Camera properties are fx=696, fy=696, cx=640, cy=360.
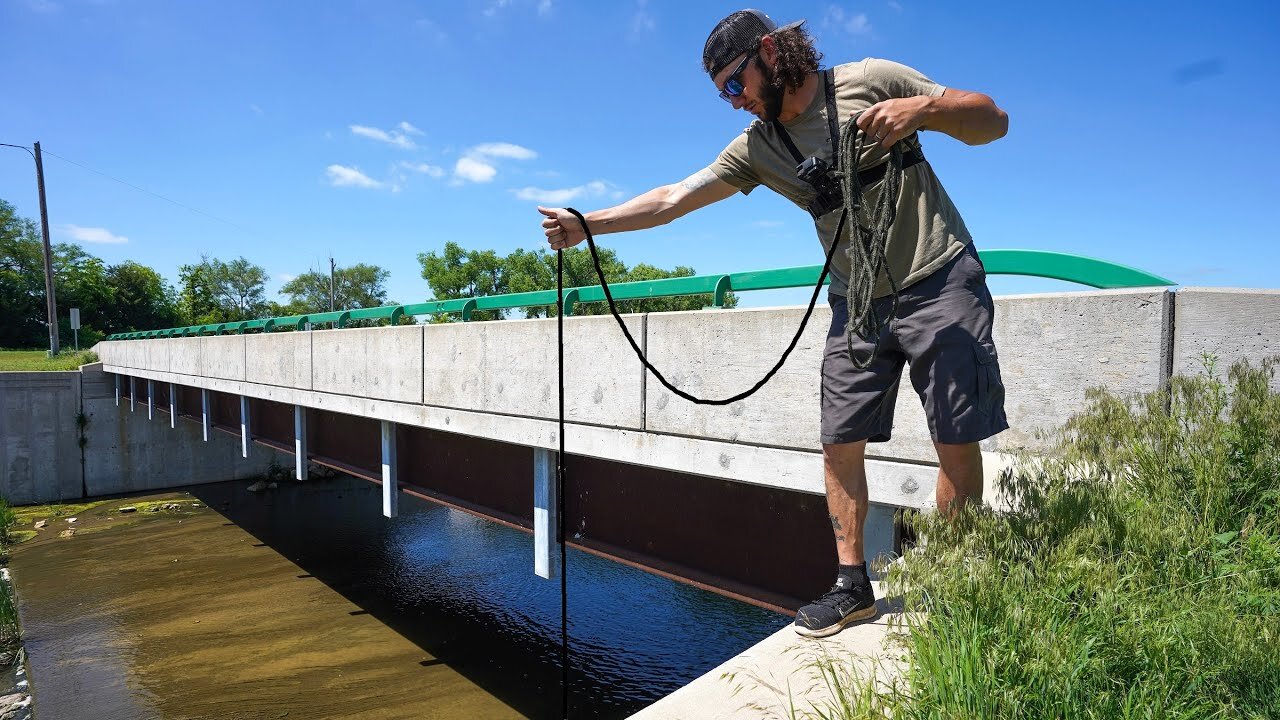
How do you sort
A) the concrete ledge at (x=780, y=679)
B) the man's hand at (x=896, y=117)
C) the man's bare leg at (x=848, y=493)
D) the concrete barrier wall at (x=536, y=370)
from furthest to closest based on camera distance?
1. the concrete barrier wall at (x=536, y=370)
2. the man's bare leg at (x=848, y=493)
3. the man's hand at (x=896, y=117)
4. the concrete ledge at (x=780, y=679)

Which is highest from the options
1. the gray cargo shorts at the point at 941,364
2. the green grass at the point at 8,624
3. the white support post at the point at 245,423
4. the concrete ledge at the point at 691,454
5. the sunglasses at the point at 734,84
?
the sunglasses at the point at 734,84

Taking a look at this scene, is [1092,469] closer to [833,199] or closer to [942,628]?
[942,628]

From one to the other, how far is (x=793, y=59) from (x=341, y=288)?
10320cm

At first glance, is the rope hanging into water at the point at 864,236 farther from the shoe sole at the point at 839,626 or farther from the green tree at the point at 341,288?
the green tree at the point at 341,288

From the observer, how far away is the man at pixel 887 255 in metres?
2.38

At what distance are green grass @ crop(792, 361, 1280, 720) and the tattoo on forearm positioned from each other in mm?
1601

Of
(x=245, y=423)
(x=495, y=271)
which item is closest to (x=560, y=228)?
(x=245, y=423)

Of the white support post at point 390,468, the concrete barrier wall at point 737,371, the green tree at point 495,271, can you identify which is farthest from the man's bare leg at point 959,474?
the green tree at point 495,271

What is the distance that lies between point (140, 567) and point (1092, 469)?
20.0 meters

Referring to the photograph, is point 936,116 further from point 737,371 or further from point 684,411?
point 684,411

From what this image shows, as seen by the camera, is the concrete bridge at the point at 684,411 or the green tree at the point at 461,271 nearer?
the concrete bridge at the point at 684,411

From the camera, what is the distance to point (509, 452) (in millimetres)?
7492

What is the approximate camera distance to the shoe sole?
2535 millimetres

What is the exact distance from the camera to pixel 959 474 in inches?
97.2
